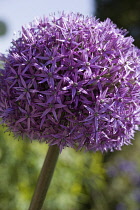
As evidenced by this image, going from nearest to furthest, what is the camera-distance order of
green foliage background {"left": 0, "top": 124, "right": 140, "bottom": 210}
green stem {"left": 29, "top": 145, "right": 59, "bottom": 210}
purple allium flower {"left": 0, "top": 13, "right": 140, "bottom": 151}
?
purple allium flower {"left": 0, "top": 13, "right": 140, "bottom": 151} → green stem {"left": 29, "top": 145, "right": 59, "bottom": 210} → green foliage background {"left": 0, "top": 124, "right": 140, "bottom": 210}

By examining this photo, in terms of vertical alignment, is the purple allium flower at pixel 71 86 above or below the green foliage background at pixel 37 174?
above

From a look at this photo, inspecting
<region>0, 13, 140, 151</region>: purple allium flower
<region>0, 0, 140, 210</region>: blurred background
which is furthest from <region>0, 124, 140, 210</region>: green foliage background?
<region>0, 13, 140, 151</region>: purple allium flower

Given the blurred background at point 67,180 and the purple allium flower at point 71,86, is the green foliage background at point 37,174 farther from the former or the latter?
the purple allium flower at point 71,86

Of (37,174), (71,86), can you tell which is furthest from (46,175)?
(37,174)

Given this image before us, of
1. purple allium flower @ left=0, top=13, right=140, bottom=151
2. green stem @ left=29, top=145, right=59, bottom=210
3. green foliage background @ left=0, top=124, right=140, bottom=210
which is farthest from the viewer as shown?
green foliage background @ left=0, top=124, right=140, bottom=210

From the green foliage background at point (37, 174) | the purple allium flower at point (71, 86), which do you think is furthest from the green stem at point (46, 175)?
the green foliage background at point (37, 174)

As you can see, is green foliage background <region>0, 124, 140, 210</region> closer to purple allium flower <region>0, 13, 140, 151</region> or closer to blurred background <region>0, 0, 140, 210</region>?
blurred background <region>0, 0, 140, 210</region>

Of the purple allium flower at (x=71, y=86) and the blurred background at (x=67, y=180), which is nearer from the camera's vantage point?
the purple allium flower at (x=71, y=86)

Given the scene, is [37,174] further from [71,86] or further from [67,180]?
[71,86]

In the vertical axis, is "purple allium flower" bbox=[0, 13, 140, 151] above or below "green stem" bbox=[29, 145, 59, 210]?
above

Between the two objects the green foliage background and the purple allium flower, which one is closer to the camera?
the purple allium flower
